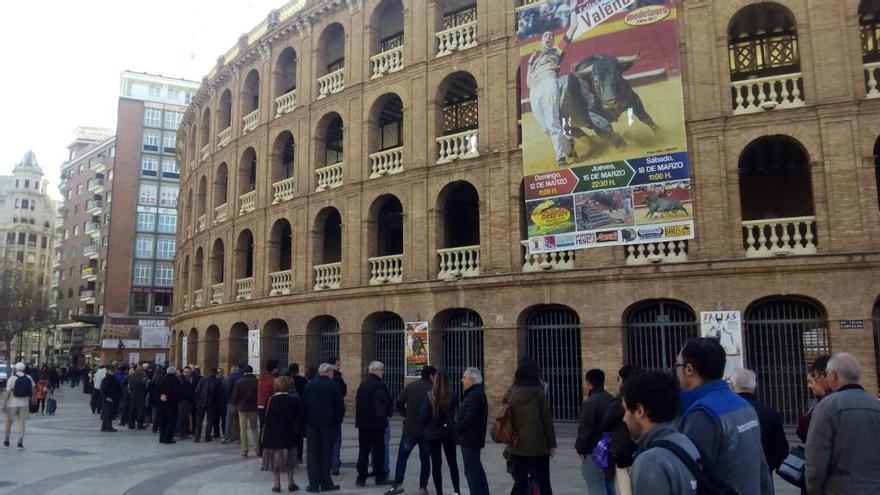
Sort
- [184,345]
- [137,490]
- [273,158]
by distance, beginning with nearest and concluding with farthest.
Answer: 1. [137,490]
2. [273,158]
3. [184,345]

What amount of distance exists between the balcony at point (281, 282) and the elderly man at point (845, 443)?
69.2 ft

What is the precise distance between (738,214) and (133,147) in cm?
6496

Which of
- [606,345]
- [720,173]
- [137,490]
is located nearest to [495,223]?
[606,345]

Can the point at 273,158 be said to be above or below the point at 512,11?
below

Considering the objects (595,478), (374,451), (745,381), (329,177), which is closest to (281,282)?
(329,177)

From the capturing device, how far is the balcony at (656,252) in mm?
16234

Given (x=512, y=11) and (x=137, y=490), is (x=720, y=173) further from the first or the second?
(x=137, y=490)

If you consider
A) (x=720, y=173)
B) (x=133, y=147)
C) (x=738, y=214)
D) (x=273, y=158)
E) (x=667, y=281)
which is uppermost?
(x=133, y=147)

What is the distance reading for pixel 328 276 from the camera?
23031 millimetres

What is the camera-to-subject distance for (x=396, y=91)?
21.8 metres

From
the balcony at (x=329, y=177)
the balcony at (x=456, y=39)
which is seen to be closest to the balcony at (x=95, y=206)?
the balcony at (x=329, y=177)

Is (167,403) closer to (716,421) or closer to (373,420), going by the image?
(373,420)

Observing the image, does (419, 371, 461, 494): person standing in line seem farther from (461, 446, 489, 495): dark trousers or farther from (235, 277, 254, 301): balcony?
(235, 277, 254, 301): balcony

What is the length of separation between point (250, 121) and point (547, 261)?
628 inches
